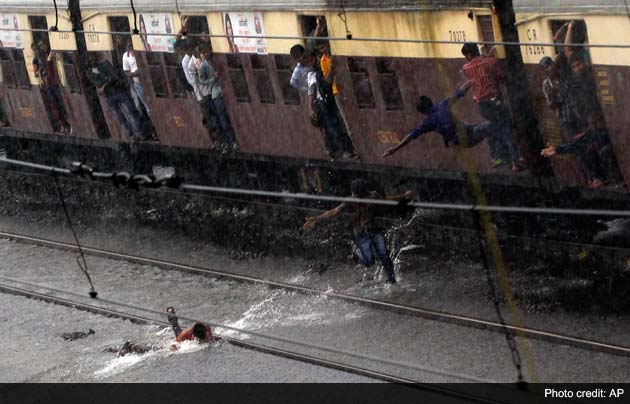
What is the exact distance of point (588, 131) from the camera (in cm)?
1266

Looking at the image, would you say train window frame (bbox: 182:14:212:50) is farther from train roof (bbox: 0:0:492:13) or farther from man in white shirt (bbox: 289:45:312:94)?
man in white shirt (bbox: 289:45:312:94)

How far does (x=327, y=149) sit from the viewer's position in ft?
52.8

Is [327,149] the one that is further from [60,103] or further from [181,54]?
[60,103]

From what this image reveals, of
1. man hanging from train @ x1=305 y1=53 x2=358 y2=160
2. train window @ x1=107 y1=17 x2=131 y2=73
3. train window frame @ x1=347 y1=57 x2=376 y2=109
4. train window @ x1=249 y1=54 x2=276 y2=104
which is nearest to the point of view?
train window frame @ x1=347 y1=57 x2=376 y2=109

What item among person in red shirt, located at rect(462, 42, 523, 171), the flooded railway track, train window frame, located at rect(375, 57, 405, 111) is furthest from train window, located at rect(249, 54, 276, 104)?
person in red shirt, located at rect(462, 42, 523, 171)

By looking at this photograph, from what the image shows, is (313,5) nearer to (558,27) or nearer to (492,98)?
(492,98)

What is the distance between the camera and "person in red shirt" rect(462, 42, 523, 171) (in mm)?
13258

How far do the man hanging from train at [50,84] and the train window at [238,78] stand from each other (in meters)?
4.61

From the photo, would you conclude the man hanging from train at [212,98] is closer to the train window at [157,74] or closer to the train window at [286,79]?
the train window at [157,74]

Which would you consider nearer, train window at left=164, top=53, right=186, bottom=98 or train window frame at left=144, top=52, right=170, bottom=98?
train window at left=164, top=53, right=186, bottom=98

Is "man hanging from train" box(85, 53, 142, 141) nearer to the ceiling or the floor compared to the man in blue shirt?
nearer to the ceiling

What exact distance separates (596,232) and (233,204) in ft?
19.9

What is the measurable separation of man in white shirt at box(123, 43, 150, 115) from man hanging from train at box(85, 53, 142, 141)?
0.63 feet

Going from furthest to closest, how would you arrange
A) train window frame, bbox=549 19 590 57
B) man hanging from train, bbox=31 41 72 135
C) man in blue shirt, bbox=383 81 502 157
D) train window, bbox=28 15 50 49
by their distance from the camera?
man hanging from train, bbox=31 41 72 135
train window, bbox=28 15 50 49
man in blue shirt, bbox=383 81 502 157
train window frame, bbox=549 19 590 57
